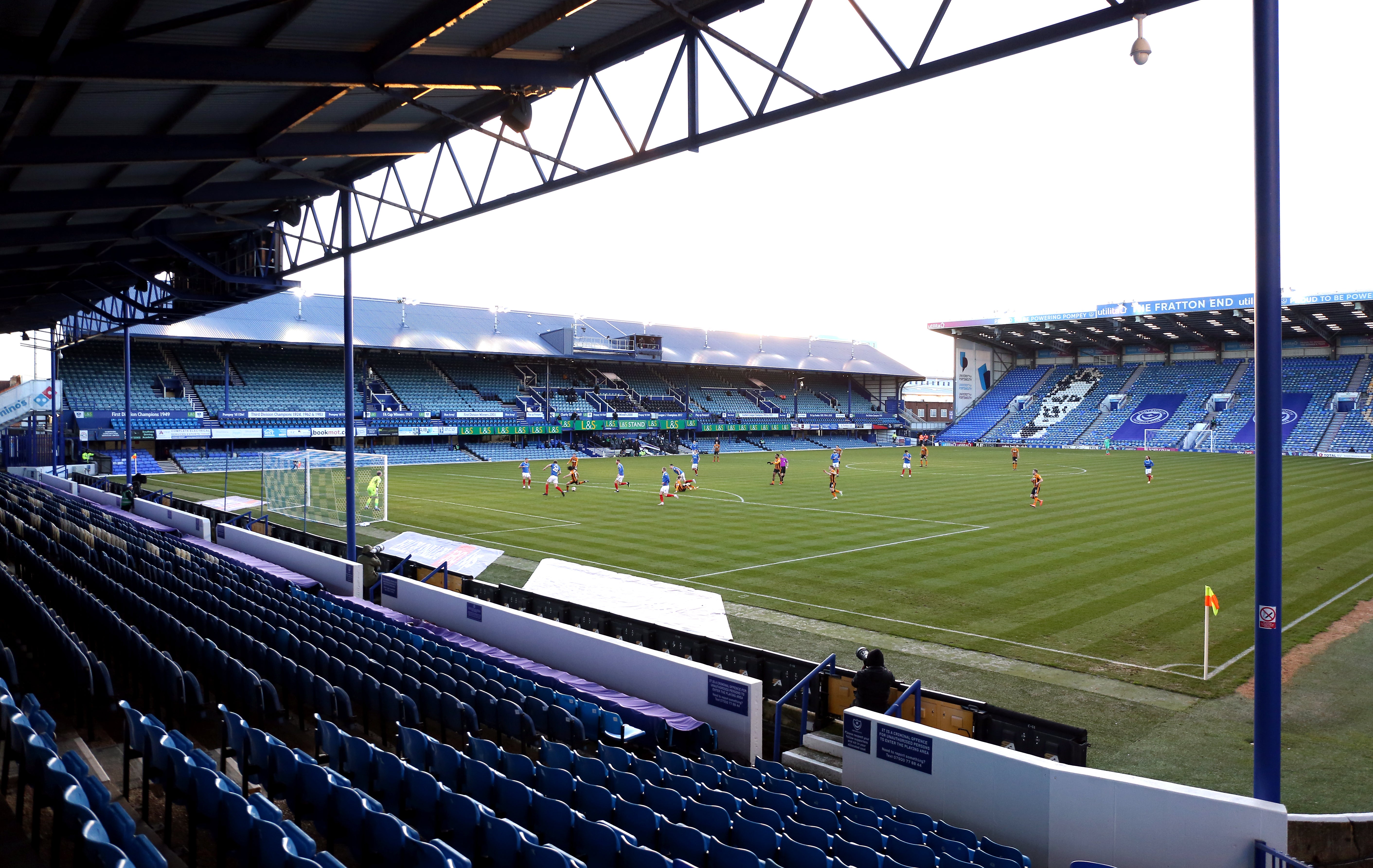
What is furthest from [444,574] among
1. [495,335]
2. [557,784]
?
[495,335]

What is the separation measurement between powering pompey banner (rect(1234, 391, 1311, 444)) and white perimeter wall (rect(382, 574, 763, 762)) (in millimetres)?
71343

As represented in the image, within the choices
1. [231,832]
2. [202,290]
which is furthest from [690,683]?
[202,290]

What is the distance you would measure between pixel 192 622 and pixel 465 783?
6273mm

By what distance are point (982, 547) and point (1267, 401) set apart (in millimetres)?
16777

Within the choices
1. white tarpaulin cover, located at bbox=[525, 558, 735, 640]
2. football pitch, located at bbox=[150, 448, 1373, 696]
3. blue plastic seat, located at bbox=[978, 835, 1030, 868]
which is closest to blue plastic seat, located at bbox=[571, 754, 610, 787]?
blue plastic seat, located at bbox=[978, 835, 1030, 868]

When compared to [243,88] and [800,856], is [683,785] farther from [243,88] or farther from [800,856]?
[243,88]

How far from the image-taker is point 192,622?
10.4 metres

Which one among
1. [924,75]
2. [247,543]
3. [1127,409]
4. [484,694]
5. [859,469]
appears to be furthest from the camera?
[1127,409]

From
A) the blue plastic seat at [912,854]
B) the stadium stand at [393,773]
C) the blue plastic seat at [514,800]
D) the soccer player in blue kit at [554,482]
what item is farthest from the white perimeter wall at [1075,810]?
the soccer player in blue kit at [554,482]

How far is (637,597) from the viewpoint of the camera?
13.7 meters

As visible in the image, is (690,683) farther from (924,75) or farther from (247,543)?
(247,543)

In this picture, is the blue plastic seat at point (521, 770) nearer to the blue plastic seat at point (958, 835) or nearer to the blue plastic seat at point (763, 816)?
the blue plastic seat at point (763, 816)

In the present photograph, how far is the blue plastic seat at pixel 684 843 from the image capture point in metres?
5.17

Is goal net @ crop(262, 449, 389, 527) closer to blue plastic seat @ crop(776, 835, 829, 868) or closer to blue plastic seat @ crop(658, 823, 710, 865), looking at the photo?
blue plastic seat @ crop(658, 823, 710, 865)
